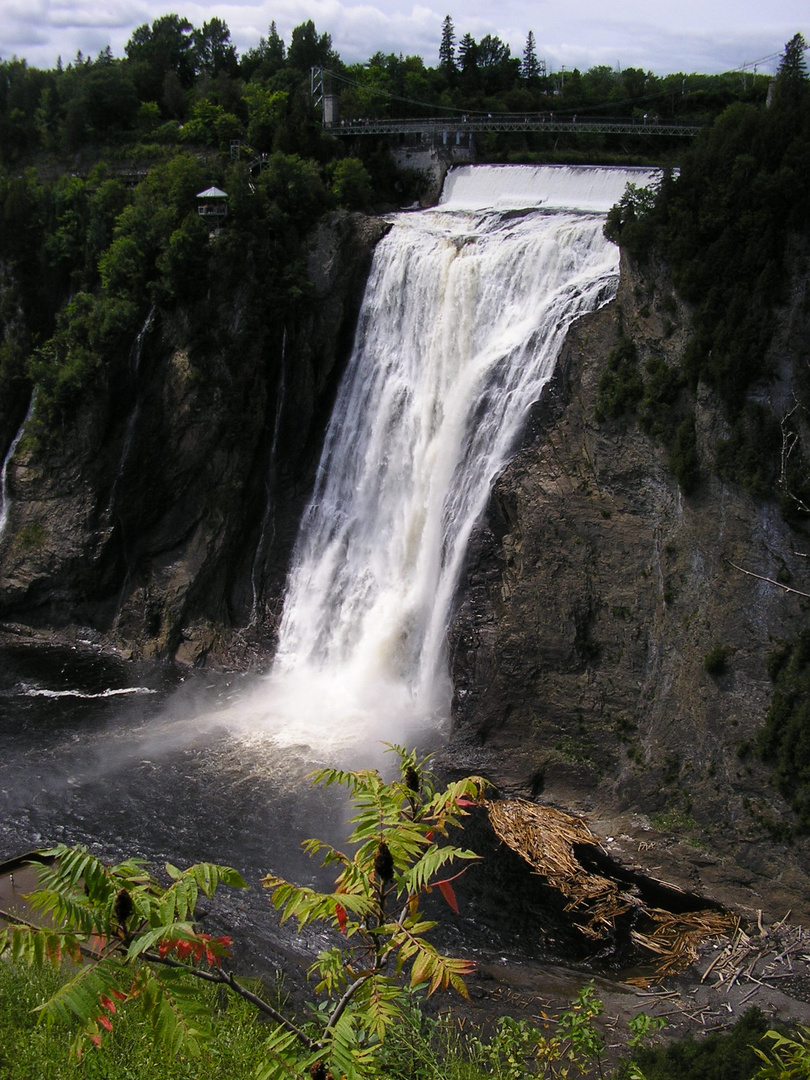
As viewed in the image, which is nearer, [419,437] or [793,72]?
[793,72]

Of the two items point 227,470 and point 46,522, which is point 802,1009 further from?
point 46,522

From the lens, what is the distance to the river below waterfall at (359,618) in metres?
20.5

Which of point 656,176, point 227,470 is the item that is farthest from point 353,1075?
point 656,176

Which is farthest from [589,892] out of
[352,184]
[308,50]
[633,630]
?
[308,50]

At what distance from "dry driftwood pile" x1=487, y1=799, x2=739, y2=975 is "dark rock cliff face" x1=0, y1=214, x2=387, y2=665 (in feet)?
37.1

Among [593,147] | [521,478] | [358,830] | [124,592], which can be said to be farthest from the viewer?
[593,147]

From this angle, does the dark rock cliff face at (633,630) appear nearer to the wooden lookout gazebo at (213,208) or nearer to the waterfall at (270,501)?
the waterfall at (270,501)

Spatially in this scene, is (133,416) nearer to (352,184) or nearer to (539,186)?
(352,184)

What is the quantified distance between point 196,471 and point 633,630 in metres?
15.0

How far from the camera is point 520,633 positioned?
22.3 meters

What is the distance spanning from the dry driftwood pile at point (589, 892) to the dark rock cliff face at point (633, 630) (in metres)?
0.77

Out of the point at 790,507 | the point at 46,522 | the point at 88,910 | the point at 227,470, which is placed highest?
the point at 88,910

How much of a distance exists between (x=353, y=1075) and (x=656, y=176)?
1092 inches

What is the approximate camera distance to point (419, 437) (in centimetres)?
2688
